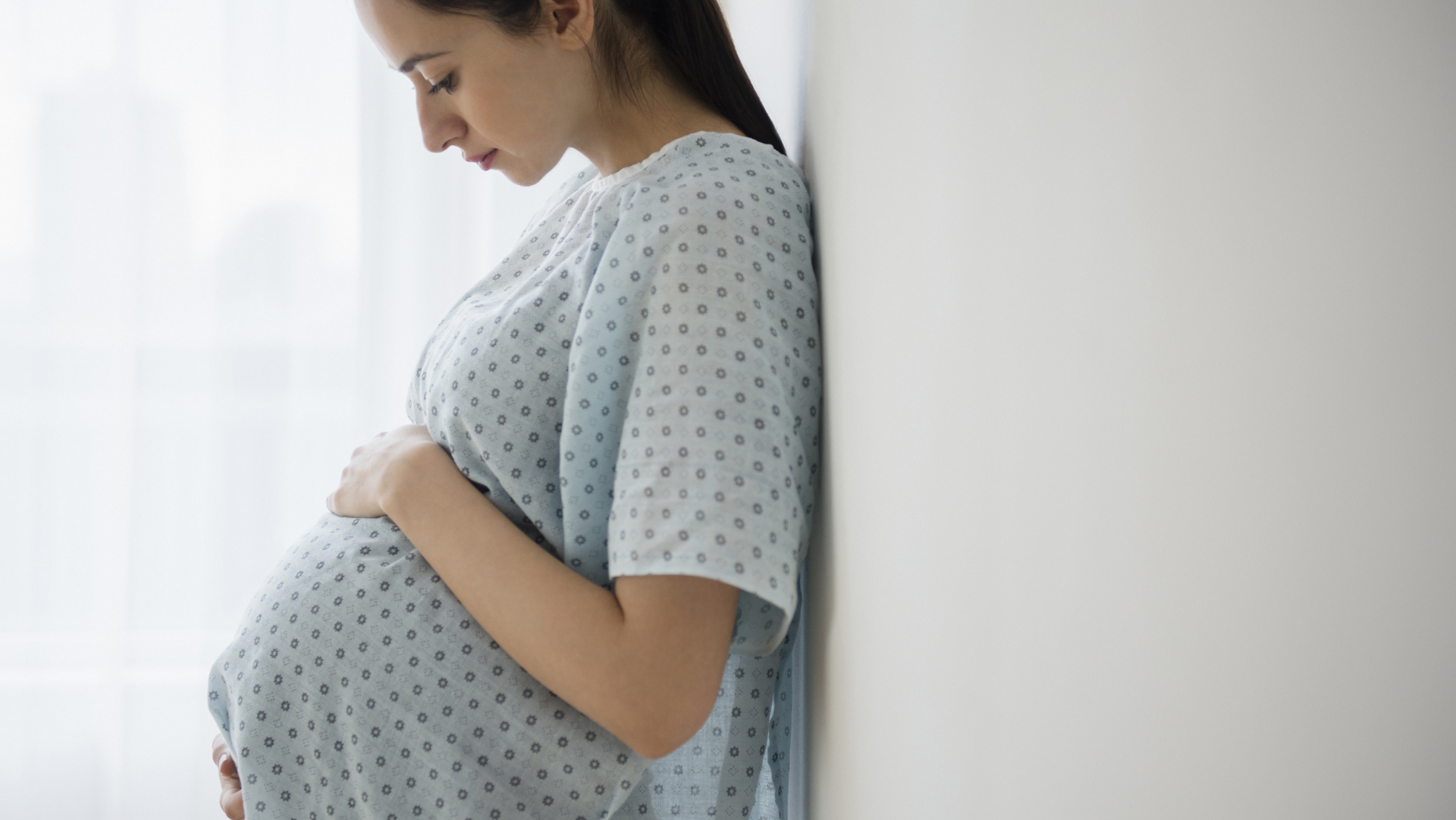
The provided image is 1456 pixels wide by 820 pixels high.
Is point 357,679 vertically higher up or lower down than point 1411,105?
lower down

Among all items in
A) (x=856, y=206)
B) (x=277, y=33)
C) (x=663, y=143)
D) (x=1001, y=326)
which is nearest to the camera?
(x=1001, y=326)

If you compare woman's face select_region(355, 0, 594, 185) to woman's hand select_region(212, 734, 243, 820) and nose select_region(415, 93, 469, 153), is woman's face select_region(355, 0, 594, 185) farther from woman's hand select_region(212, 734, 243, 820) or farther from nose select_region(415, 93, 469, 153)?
woman's hand select_region(212, 734, 243, 820)

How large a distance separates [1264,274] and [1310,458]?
0.03 m

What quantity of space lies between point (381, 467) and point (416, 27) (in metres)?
0.35

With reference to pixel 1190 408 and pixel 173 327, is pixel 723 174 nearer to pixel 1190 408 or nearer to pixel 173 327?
pixel 1190 408

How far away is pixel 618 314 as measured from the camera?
0.57m

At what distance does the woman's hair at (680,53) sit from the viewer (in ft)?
2.40

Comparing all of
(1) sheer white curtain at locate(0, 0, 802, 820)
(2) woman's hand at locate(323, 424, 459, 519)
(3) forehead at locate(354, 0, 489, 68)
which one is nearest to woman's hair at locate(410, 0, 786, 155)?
(3) forehead at locate(354, 0, 489, 68)

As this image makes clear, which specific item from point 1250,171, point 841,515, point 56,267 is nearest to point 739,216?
point 841,515

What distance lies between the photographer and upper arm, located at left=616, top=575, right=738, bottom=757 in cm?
53

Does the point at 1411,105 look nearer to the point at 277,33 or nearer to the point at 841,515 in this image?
the point at 841,515

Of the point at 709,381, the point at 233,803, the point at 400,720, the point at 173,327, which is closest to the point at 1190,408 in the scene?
the point at 709,381

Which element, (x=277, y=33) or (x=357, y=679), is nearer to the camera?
(x=357, y=679)

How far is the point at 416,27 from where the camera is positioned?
2.19 feet
